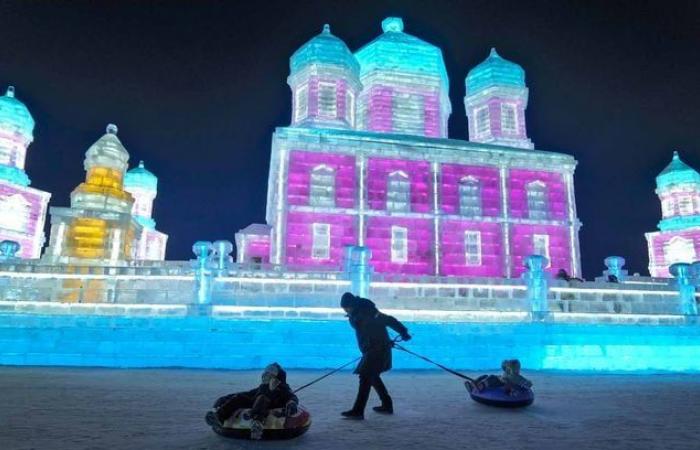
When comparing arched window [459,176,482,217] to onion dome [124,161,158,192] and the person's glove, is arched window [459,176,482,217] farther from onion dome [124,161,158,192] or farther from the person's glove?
onion dome [124,161,158,192]

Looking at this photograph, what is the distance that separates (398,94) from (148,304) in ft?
58.7

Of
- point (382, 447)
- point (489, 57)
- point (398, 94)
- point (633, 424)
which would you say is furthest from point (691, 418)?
point (489, 57)

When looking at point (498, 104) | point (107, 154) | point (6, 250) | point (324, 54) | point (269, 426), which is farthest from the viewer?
point (498, 104)

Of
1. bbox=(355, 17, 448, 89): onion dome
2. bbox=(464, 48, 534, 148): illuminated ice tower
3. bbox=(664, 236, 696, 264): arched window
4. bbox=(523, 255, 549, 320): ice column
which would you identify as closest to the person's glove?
bbox=(523, 255, 549, 320): ice column

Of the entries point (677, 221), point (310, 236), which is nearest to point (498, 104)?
point (310, 236)

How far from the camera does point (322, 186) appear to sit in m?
19.2

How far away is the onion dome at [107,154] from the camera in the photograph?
17516 mm

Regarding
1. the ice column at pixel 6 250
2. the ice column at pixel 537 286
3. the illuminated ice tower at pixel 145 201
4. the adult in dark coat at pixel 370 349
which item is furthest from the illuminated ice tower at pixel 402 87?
the adult in dark coat at pixel 370 349

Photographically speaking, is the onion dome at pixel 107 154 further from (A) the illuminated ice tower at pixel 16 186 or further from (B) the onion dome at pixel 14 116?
(B) the onion dome at pixel 14 116

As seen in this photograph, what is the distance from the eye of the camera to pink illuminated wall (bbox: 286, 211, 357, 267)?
1825 cm

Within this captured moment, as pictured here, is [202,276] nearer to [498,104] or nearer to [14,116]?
[498,104]

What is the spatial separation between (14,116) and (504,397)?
1198 inches

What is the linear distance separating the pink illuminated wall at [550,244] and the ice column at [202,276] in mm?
14455

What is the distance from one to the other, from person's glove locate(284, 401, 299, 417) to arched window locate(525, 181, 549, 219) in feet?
62.8
